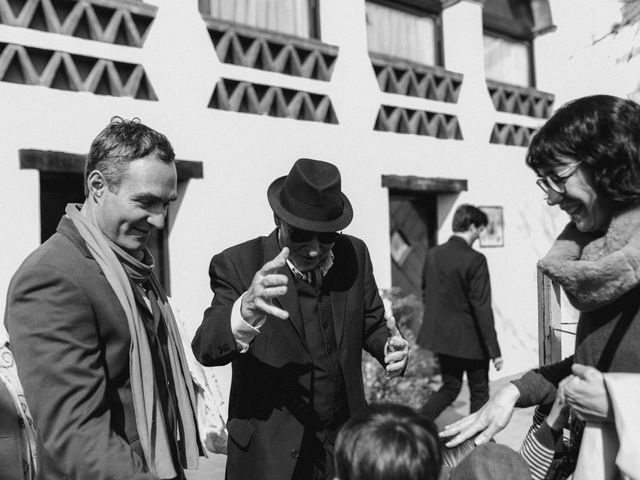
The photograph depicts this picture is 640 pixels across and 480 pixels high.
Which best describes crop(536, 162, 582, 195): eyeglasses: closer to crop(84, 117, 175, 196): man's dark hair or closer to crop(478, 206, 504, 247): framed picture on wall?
crop(84, 117, 175, 196): man's dark hair

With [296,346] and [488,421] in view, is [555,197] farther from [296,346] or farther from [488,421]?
[296,346]

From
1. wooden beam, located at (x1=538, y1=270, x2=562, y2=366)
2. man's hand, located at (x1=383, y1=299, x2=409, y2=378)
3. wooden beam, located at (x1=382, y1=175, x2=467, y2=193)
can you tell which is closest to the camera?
man's hand, located at (x1=383, y1=299, x2=409, y2=378)

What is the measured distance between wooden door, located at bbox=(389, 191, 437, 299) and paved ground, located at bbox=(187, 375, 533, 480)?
1420mm

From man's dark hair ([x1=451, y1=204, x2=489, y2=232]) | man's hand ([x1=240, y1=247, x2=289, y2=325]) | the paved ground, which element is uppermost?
man's dark hair ([x1=451, y1=204, x2=489, y2=232])

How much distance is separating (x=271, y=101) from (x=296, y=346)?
4256mm

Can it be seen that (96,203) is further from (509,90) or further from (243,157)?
(509,90)

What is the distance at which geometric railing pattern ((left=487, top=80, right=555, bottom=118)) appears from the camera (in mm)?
8805

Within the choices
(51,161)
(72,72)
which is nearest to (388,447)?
(51,161)

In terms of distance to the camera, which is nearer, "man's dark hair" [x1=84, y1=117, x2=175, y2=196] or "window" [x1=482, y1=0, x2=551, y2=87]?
"man's dark hair" [x1=84, y1=117, x2=175, y2=196]

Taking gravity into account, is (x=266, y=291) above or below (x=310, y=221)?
below

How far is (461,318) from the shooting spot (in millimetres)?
5777

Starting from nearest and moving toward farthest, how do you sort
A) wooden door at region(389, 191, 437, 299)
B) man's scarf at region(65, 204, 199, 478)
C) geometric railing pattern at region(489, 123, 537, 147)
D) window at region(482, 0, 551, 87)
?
man's scarf at region(65, 204, 199, 478)
wooden door at region(389, 191, 437, 299)
geometric railing pattern at region(489, 123, 537, 147)
window at region(482, 0, 551, 87)

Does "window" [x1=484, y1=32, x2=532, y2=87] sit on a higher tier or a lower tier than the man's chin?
higher

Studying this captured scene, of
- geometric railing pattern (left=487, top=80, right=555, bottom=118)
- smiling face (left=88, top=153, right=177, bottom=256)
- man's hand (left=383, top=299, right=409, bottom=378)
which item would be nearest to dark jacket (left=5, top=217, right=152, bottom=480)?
smiling face (left=88, top=153, right=177, bottom=256)
